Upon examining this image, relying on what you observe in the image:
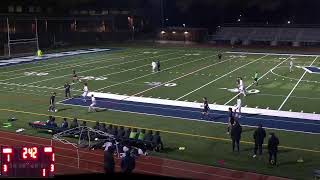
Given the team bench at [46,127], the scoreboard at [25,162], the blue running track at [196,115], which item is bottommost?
the blue running track at [196,115]

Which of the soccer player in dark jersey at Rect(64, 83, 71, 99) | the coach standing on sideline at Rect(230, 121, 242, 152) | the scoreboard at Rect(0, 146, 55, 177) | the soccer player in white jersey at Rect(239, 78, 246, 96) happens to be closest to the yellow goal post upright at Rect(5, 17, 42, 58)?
the soccer player in dark jersey at Rect(64, 83, 71, 99)

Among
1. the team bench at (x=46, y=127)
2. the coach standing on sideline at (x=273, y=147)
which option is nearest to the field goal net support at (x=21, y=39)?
the team bench at (x=46, y=127)

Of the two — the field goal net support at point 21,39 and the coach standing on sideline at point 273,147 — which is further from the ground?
the field goal net support at point 21,39

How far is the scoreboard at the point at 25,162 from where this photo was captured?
29.7 feet

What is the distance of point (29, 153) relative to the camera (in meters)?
9.19

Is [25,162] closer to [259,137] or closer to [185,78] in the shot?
[259,137]

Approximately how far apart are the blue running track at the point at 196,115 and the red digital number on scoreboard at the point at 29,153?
15.1 m

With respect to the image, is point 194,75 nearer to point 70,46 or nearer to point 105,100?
point 105,100

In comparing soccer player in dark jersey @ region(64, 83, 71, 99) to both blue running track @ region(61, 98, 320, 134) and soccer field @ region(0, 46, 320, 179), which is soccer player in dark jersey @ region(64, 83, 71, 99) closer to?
soccer field @ region(0, 46, 320, 179)

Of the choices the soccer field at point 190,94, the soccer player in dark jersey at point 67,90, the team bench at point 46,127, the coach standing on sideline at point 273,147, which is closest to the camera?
the coach standing on sideline at point 273,147

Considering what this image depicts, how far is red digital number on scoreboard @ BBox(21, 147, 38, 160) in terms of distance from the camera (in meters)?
9.11

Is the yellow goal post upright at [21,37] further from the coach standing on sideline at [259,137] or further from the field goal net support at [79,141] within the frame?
the coach standing on sideline at [259,137]

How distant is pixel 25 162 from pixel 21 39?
53497 mm

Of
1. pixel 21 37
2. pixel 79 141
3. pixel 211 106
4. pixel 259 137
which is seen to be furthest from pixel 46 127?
pixel 21 37
